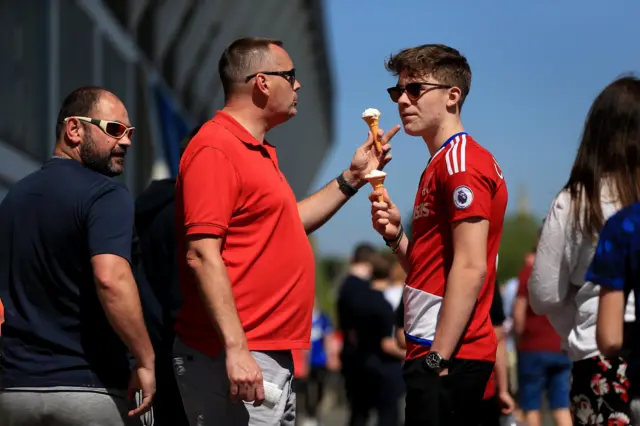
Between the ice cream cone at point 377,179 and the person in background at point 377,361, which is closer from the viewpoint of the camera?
the ice cream cone at point 377,179

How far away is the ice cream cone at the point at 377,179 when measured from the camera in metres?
5.17

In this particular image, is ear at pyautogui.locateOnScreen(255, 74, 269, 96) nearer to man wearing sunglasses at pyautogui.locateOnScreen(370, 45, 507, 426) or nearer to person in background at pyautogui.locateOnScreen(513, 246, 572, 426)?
man wearing sunglasses at pyautogui.locateOnScreen(370, 45, 507, 426)

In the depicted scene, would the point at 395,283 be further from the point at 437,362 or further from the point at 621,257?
the point at 621,257

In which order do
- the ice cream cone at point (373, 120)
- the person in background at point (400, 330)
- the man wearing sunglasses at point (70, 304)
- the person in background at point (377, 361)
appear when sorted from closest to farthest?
1. the man wearing sunglasses at point (70, 304)
2. the ice cream cone at point (373, 120)
3. the person in background at point (400, 330)
4. the person in background at point (377, 361)

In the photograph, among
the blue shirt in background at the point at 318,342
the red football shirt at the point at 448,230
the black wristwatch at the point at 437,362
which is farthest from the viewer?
the blue shirt in background at the point at 318,342

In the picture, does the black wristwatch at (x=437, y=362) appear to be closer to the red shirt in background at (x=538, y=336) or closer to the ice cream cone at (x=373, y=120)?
the ice cream cone at (x=373, y=120)

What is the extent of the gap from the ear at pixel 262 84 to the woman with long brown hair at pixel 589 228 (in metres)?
1.25

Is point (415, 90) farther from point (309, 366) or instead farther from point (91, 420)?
point (309, 366)

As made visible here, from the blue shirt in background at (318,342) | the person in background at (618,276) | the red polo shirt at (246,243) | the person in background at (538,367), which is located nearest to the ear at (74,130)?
the red polo shirt at (246,243)

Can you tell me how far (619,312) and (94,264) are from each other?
6.32 ft

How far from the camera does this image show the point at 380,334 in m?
11.5

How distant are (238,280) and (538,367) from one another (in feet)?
20.2

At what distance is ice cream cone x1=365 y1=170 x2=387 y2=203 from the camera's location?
517cm

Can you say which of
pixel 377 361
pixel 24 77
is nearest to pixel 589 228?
pixel 377 361
